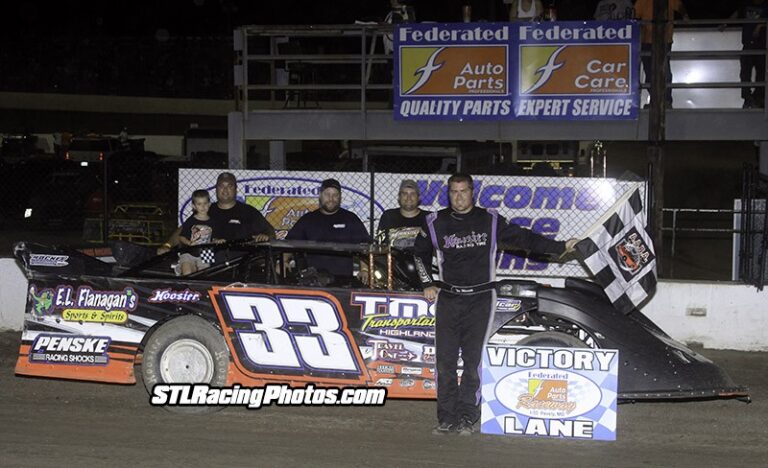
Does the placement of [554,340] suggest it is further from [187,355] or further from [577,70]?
[577,70]

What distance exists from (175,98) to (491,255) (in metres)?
34.8

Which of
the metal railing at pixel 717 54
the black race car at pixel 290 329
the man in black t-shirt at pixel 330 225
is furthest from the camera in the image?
the metal railing at pixel 717 54

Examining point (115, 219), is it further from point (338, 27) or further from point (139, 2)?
point (139, 2)

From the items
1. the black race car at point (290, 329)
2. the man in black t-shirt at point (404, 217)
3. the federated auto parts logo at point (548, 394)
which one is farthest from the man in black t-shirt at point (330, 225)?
the federated auto parts logo at point (548, 394)

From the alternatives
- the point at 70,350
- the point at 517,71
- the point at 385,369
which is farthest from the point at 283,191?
the point at 385,369

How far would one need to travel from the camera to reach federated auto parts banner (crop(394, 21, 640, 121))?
39.5 feet

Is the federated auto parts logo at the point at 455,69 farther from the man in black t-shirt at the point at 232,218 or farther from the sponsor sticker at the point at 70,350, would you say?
the sponsor sticker at the point at 70,350

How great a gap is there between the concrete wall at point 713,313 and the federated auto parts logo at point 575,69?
2807 millimetres

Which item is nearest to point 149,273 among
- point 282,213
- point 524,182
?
point 282,213

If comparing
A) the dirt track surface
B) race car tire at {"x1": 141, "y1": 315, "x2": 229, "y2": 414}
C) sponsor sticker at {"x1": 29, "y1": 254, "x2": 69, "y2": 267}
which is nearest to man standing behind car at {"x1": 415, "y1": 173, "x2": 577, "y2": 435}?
the dirt track surface

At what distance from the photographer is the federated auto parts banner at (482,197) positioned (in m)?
11.0

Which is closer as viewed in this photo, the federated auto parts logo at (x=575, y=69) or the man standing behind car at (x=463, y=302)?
the man standing behind car at (x=463, y=302)

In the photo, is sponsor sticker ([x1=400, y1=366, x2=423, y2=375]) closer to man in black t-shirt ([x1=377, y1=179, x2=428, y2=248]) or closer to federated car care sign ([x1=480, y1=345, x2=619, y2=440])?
federated car care sign ([x1=480, y1=345, x2=619, y2=440])

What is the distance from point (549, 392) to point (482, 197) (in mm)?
4428
